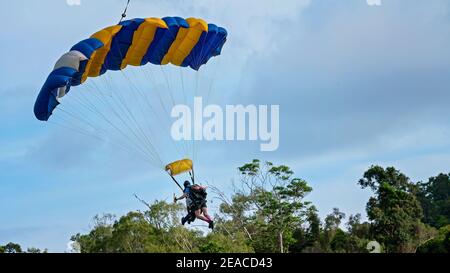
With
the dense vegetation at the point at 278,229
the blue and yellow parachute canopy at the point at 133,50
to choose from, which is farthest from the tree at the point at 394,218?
the blue and yellow parachute canopy at the point at 133,50

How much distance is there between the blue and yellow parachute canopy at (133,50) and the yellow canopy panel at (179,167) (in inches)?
111

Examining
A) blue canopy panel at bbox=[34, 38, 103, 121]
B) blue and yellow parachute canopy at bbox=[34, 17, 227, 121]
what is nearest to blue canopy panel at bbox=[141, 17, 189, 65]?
blue and yellow parachute canopy at bbox=[34, 17, 227, 121]

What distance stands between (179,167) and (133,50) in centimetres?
319

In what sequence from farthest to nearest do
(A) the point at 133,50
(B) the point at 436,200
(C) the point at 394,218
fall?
1. (B) the point at 436,200
2. (C) the point at 394,218
3. (A) the point at 133,50

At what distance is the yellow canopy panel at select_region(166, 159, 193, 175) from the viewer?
48.9 ft

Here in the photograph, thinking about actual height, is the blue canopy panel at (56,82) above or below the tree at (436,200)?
below

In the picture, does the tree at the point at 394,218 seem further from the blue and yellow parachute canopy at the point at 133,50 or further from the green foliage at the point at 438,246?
the blue and yellow parachute canopy at the point at 133,50

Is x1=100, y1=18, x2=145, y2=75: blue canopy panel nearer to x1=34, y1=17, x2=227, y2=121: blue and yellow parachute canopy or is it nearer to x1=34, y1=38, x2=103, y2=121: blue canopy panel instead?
x1=34, y1=17, x2=227, y2=121: blue and yellow parachute canopy

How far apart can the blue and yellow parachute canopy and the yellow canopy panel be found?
281 cm

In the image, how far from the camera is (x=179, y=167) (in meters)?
14.9

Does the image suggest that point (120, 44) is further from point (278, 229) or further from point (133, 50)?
point (278, 229)

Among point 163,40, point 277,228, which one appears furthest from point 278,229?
point 163,40

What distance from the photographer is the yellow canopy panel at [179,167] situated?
587 inches

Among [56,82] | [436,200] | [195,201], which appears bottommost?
[195,201]
